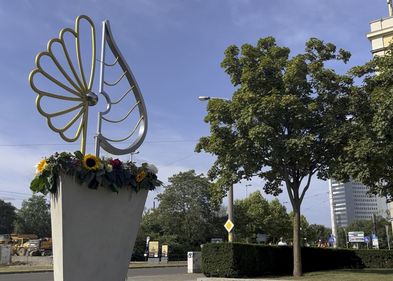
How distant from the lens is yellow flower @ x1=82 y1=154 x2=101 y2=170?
269 inches

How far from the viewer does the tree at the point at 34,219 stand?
97.4 m

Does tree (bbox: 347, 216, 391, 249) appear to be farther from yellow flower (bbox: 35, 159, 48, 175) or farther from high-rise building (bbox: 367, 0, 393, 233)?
yellow flower (bbox: 35, 159, 48, 175)

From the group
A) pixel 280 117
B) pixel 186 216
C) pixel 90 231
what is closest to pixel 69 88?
pixel 90 231

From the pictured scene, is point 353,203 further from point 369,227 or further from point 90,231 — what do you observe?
point 90,231

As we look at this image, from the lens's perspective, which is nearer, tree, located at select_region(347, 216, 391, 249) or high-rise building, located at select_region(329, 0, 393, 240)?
high-rise building, located at select_region(329, 0, 393, 240)

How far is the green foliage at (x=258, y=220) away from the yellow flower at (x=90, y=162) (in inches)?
2266

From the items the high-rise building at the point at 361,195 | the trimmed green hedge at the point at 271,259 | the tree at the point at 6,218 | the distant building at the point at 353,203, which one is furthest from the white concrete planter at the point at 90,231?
the tree at the point at 6,218

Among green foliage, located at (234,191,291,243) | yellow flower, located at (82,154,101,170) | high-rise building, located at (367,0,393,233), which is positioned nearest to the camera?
yellow flower, located at (82,154,101,170)

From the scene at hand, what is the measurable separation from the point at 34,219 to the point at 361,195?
2463 inches

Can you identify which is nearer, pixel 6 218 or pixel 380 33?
pixel 380 33

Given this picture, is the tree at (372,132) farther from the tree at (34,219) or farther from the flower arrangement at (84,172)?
the tree at (34,219)

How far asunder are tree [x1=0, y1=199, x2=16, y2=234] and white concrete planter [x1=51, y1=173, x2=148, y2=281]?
10133 centimetres

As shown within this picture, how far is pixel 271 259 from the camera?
2478 centimetres

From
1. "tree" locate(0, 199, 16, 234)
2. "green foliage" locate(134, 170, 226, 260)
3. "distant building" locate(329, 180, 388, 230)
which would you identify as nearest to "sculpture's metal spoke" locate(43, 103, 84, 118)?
"green foliage" locate(134, 170, 226, 260)
